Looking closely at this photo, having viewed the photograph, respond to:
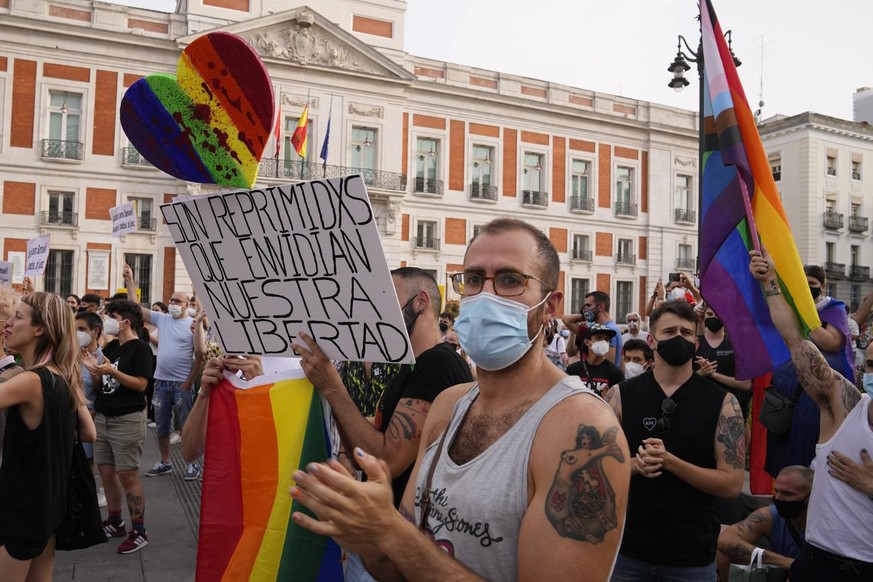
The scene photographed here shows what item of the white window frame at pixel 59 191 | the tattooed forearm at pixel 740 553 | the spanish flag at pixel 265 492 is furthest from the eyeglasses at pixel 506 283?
the white window frame at pixel 59 191

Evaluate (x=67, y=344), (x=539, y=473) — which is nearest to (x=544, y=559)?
(x=539, y=473)

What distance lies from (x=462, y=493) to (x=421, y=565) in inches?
10.2

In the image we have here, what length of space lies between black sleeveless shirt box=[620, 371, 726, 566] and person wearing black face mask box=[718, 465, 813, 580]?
1.93 feet

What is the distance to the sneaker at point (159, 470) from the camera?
7.52 metres

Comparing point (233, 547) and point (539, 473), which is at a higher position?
point (539, 473)

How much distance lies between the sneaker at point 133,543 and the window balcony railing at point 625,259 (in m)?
31.3

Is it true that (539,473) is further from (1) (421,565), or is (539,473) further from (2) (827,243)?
(2) (827,243)

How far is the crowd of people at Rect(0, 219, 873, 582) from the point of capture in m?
1.57

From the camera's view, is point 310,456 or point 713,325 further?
point 713,325

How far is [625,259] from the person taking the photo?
34.9 metres

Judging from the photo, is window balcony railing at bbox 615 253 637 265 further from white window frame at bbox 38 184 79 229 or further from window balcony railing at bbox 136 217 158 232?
white window frame at bbox 38 184 79 229

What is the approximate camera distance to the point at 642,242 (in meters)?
35.6

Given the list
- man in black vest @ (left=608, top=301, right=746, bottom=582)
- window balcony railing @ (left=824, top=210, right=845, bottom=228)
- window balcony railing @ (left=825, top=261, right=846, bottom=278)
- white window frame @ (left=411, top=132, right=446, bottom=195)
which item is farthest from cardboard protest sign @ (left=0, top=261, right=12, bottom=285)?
window balcony railing @ (left=825, top=261, right=846, bottom=278)

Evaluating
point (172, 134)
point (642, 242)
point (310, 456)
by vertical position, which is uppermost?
point (642, 242)
